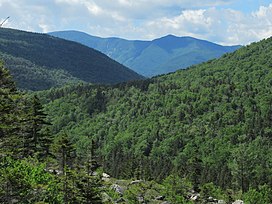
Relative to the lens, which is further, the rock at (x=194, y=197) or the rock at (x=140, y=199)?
the rock at (x=194, y=197)

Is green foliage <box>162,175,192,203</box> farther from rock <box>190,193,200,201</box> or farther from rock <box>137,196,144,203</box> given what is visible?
rock <box>137,196,144,203</box>

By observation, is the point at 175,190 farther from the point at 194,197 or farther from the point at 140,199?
the point at 140,199

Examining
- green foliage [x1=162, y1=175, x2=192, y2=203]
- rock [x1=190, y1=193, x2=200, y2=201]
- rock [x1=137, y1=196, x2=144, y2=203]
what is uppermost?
rock [x1=137, y1=196, x2=144, y2=203]

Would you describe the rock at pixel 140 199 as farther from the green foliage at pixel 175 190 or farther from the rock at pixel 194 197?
the rock at pixel 194 197

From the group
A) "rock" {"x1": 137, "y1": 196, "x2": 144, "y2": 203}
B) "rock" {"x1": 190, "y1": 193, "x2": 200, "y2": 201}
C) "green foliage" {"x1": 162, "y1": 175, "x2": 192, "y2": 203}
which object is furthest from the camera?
"rock" {"x1": 190, "y1": 193, "x2": 200, "y2": 201}

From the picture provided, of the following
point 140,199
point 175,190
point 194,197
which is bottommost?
point 194,197

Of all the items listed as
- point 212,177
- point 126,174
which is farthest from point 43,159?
point 212,177

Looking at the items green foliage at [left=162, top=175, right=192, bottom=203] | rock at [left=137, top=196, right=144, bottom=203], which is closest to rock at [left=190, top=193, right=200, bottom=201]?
green foliage at [left=162, top=175, right=192, bottom=203]

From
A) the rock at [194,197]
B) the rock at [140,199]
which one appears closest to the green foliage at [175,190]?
the rock at [194,197]

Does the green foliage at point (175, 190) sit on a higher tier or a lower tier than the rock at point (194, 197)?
higher

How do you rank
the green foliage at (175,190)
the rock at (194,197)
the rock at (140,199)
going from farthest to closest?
the rock at (194,197) → the green foliage at (175,190) → the rock at (140,199)

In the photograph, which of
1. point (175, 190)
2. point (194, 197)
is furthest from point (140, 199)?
point (194, 197)

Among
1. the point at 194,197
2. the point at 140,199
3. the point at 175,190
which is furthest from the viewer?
Result: the point at 194,197

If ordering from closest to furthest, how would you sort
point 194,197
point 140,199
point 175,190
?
point 140,199 < point 175,190 < point 194,197
